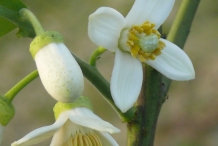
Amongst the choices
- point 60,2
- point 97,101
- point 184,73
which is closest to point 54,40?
point 184,73

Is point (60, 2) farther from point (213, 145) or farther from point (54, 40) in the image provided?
point (54, 40)

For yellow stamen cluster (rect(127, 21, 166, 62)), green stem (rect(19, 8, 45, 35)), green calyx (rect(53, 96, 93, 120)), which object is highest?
green stem (rect(19, 8, 45, 35))

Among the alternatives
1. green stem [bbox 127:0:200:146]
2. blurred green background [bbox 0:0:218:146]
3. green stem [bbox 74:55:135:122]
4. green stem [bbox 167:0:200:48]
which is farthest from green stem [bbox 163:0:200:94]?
blurred green background [bbox 0:0:218:146]

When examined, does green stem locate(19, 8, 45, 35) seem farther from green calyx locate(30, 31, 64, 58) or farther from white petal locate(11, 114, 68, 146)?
white petal locate(11, 114, 68, 146)

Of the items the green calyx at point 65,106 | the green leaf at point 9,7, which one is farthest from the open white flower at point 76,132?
the green leaf at point 9,7

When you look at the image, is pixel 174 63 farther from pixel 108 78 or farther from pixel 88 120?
pixel 108 78

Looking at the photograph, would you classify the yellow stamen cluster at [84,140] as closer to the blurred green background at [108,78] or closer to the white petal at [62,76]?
the white petal at [62,76]
